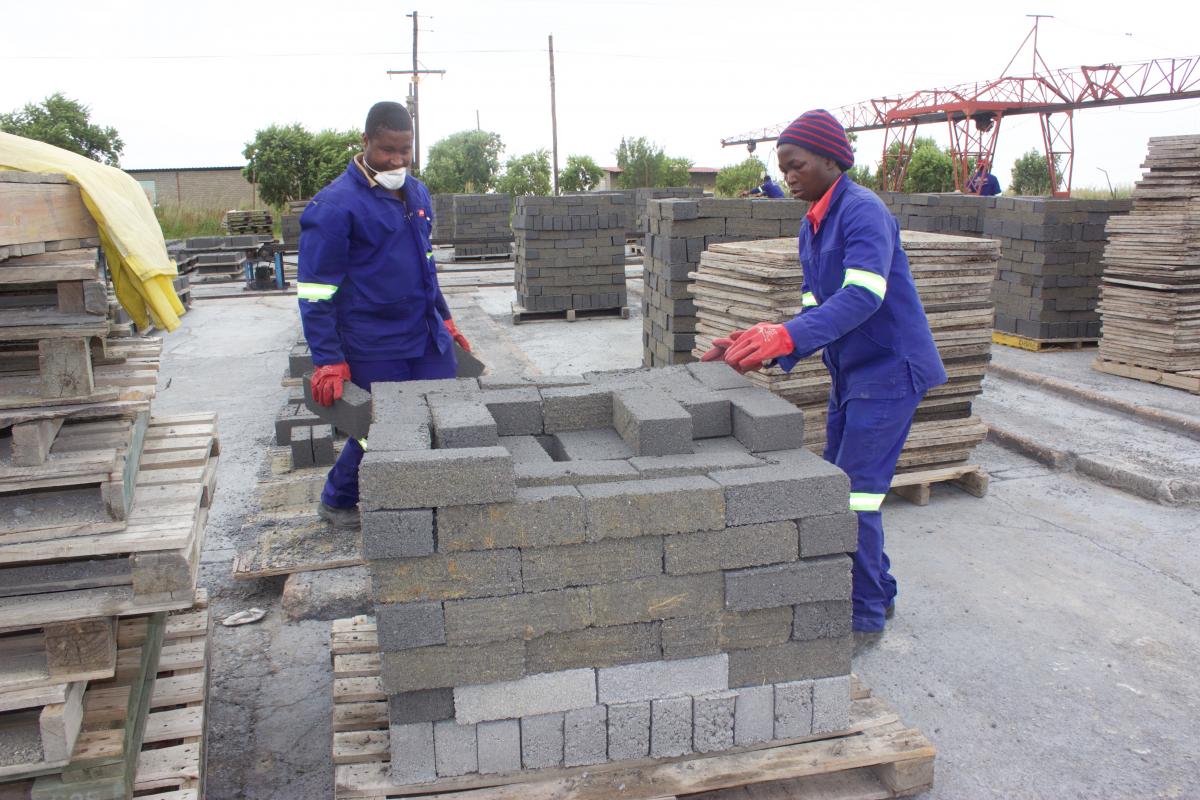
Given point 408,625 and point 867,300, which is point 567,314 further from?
point 408,625

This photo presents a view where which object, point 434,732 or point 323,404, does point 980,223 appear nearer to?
point 323,404

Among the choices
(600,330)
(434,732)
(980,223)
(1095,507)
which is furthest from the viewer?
(600,330)

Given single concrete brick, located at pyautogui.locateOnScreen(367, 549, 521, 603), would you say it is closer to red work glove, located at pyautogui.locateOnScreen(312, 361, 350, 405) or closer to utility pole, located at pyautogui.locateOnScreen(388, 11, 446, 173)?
A: red work glove, located at pyautogui.locateOnScreen(312, 361, 350, 405)

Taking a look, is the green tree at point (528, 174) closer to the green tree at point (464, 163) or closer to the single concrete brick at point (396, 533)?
the green tree at point (464, 163)

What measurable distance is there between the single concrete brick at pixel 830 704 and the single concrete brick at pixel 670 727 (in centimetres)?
45

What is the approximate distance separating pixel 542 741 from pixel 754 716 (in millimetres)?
712

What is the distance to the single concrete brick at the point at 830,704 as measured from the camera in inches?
125

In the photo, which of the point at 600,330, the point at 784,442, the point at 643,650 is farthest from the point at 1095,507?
the point at 600,330

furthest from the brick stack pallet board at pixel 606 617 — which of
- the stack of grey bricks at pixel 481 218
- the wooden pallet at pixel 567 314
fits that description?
the stack of grey bricks at pixel 481 218

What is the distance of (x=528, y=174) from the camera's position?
164 ft

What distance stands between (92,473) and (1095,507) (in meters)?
5.71

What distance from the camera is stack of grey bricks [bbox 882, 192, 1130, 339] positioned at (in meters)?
10.3

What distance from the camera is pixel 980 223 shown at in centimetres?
1145

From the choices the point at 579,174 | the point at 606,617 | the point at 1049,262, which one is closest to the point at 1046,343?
the point at 1049,262
